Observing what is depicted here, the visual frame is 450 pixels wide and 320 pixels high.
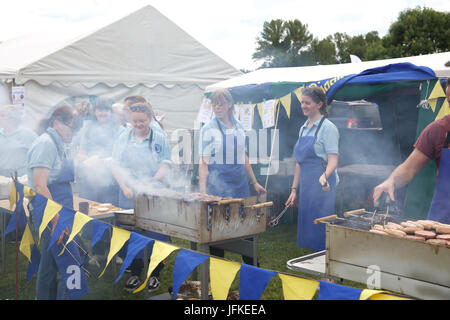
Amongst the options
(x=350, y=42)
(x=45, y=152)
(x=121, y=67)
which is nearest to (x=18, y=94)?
(x=121, y=67)

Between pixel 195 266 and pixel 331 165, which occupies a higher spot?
pixel 331 165

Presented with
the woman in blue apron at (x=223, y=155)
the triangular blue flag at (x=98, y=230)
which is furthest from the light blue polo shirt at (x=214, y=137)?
the triangular blue flag at (x=98, y=230)

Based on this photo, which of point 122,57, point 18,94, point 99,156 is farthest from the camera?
point 122,57

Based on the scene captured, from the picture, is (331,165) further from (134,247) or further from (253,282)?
(253,282)

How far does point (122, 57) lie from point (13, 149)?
4351mm

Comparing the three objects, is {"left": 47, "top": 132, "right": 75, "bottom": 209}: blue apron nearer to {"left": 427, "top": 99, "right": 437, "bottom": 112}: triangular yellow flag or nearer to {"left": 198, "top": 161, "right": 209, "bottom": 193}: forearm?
{"left": 198, "top": 161, "right": 209, "bottom": 193}: forearm

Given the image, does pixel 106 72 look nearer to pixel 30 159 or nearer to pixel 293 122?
pixel 293 122

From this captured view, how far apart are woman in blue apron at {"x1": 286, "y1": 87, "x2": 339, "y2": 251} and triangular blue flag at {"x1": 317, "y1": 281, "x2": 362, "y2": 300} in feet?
7.70

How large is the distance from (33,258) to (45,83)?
5350 millimetres

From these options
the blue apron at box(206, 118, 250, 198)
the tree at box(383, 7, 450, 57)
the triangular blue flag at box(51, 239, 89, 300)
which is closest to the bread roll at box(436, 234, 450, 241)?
the blue apron at box(206, 118, 250, 198)

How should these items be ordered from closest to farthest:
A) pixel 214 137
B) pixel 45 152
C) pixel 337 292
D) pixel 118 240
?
pixel 337 292 → pixel 118 240 → pixel 45 152 → pixel 214 137

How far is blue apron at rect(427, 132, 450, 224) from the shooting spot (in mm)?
2830

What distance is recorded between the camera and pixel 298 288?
1.97 meters
